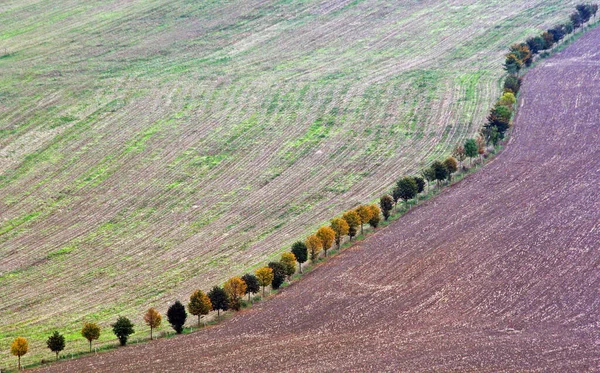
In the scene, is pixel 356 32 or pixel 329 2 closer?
pixel 356 32

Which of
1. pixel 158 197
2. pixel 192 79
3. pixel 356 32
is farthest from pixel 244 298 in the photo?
pixel 356 32

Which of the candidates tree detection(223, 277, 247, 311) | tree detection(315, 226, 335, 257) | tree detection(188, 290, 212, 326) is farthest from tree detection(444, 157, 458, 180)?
tree detection(188, 290, 212, 326)

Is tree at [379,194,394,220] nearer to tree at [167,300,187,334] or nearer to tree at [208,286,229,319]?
tree at [208,286,229,319]

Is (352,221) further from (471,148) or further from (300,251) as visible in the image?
(471,148)

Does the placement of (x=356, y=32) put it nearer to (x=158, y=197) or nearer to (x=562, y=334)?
(x=158, y=197)

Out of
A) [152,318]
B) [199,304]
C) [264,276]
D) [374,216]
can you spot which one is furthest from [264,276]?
[374,216]

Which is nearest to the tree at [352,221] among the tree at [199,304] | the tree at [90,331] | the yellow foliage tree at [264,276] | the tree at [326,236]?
the tree at [326,236]

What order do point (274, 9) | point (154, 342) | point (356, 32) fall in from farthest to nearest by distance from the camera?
point (274, 9) → point (356, 32) → point (154, 342)
